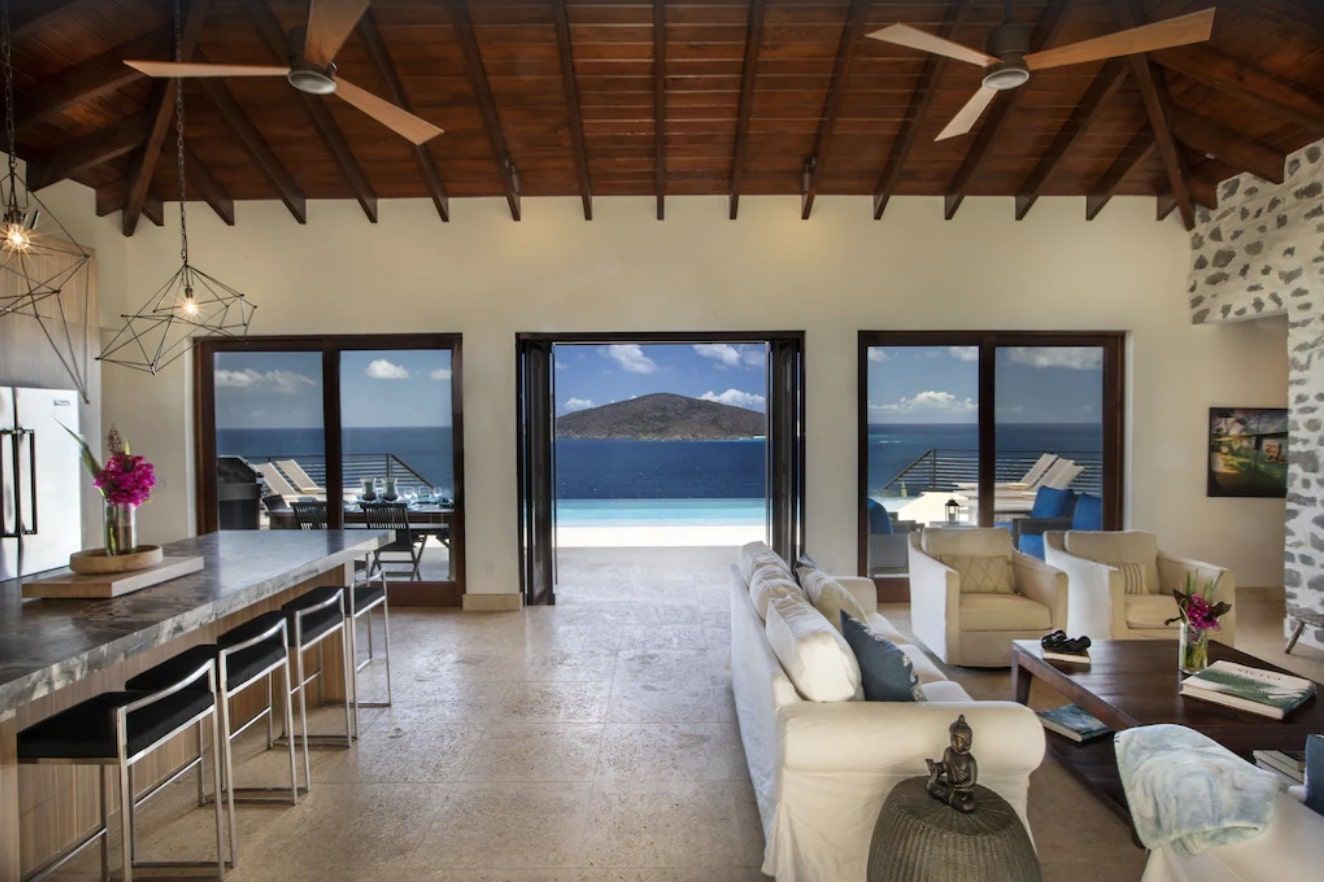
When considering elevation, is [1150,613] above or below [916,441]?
below

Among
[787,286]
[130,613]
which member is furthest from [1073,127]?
[130,613]

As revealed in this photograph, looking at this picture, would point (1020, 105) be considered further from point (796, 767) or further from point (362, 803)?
point (362, 803)

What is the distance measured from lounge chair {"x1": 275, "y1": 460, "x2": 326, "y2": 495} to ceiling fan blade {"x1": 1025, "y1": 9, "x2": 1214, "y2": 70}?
610 cm

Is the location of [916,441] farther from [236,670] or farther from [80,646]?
[80,646]

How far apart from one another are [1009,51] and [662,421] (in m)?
12.9

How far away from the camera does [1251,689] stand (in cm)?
287

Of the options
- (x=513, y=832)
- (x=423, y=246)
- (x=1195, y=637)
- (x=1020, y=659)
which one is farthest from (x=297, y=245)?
(x=1195, y=637)

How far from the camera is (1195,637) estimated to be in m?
3.13

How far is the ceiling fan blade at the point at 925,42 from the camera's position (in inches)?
119

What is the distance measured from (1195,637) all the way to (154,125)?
705cm

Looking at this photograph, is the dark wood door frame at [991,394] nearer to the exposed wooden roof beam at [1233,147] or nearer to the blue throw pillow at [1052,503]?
the blue throw pillow at [1052,503]

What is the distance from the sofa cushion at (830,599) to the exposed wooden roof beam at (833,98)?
11.2 ft

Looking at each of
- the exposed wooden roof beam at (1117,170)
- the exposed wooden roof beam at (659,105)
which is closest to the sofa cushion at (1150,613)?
the exposed wooden roof beam at (1117,170)

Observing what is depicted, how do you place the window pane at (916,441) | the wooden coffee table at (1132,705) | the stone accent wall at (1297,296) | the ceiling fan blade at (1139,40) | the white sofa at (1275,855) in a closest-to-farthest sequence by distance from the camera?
the white sofa at (1275,855)
the wooden coffee table at (1132,705)
the ceiling fan blade at (1139,40)
the stone accent wall at (1297,296)
the window pane at (916,441)
